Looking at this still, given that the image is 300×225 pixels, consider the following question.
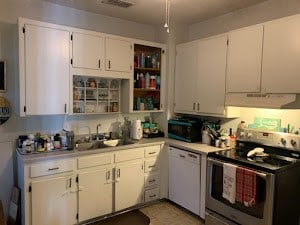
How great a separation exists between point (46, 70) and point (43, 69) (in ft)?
0.10

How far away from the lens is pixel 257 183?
2.13 meters

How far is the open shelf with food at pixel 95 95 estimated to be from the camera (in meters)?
3.07

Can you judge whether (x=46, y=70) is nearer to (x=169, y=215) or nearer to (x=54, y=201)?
(x=54, y=201)

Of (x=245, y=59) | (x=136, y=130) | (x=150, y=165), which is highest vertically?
(x=245, y=59)

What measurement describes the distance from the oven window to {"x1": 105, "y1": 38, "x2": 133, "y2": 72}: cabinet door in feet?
5.51

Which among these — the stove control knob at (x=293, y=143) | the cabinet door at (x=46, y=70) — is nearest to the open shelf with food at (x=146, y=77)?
the cabinet door at (x=46, y=70)

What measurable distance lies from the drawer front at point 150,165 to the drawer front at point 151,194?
29 cm

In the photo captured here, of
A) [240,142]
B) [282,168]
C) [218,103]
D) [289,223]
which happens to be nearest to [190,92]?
[218,103]

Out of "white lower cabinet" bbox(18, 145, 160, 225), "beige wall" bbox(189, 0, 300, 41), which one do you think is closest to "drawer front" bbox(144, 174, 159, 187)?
"white lower cabinet" bbox(18, 145, 160, 225)

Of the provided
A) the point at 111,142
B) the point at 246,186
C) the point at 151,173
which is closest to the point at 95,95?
the point at 111,142

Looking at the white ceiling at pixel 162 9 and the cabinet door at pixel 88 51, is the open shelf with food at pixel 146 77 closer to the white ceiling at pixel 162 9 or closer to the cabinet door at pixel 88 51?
the white ceiling at pixel 162 9

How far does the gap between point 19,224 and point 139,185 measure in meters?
1.39

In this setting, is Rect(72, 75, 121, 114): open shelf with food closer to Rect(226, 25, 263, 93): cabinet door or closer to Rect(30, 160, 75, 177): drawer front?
Rect(30, 160, 75, 177): drawer front

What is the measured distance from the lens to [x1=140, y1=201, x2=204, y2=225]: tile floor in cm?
285
